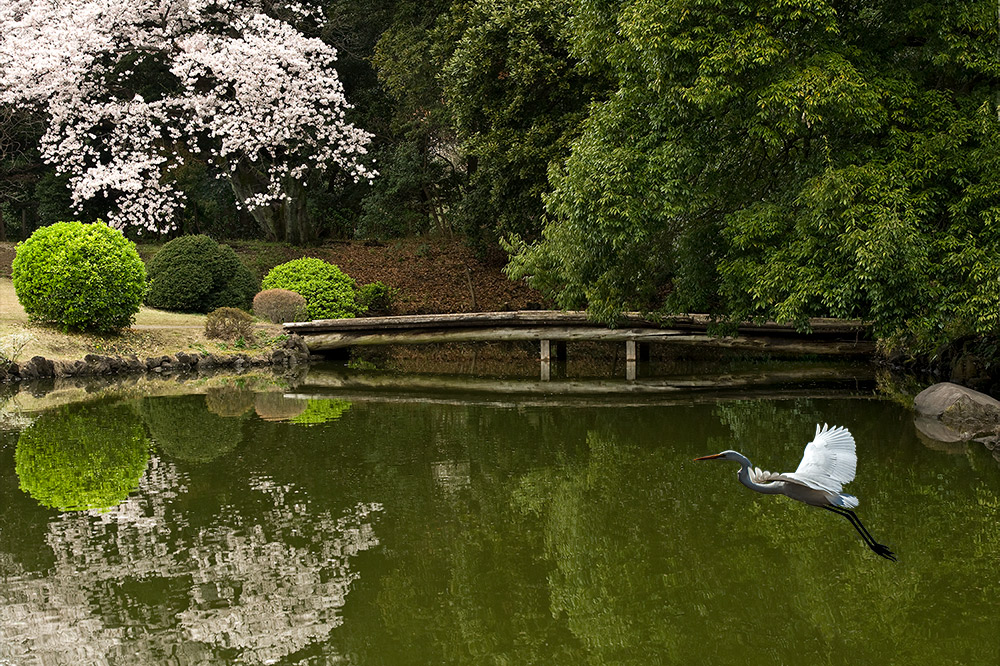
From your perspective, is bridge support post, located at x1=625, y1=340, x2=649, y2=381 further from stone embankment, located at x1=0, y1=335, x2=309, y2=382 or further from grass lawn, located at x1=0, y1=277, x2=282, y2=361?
grass lawn, located at x1=0, y1=277, x2=282, y2=361

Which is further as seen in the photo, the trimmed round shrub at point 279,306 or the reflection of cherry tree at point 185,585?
the trimmed round shrub at point 279,306

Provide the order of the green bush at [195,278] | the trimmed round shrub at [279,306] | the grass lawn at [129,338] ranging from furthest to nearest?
the green bush at [195,278]
the trimmed round shrub at [279,306]
the grass lawn at [129,338]

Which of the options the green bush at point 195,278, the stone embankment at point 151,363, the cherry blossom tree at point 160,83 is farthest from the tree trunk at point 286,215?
the stone embankment at point 151,363

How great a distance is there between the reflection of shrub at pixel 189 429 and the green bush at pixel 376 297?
29.3 feet

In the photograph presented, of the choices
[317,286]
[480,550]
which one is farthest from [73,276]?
[480,550]

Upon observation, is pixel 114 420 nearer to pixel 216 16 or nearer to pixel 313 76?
pixel 313 76

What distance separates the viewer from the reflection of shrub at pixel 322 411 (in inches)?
430

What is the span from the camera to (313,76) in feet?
70.6

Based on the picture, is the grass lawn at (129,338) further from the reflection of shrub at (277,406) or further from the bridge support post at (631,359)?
the bridge support post at (631,359)

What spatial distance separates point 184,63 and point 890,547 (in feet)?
63.7

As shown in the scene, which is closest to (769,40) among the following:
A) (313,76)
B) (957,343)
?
(957,343)

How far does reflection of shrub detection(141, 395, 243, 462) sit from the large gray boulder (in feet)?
24.3

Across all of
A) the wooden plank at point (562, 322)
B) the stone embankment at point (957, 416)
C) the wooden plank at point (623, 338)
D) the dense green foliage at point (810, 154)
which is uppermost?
the dense green foliage at point (810, 154)

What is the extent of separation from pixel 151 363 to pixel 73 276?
6.18 feet
